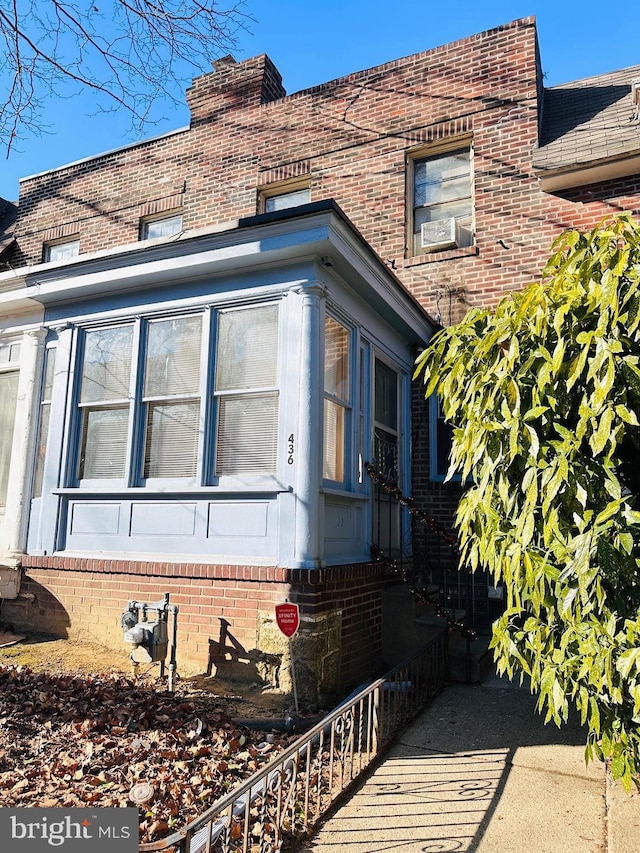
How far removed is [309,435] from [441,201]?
524cm

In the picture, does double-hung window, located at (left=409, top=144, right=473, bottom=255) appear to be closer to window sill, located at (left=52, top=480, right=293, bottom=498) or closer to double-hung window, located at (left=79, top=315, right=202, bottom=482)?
double-hung window, located at (left=79, top=315, right=202, bottom=482)

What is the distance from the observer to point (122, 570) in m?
6.04

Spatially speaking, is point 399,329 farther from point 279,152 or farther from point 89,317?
point 279,152

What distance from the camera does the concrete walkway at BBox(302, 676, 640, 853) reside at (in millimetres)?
3068

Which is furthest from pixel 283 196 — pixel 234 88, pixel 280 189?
pixel 234 88

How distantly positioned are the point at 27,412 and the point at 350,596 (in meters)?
4.27

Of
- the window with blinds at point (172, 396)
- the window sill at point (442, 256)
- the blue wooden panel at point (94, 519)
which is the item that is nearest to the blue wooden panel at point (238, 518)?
the window with blinds at point (172, 396)

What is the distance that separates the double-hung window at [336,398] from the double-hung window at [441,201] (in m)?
3.10

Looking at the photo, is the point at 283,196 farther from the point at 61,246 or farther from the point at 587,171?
the point at 61,246

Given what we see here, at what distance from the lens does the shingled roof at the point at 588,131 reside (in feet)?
25.0

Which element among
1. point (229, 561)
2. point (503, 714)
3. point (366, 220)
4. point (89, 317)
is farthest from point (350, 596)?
point (366, 220)

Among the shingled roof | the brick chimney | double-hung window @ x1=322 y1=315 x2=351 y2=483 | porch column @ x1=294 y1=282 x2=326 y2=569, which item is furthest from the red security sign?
the brick chimney

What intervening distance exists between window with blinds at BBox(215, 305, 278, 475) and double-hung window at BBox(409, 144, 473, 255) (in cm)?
381

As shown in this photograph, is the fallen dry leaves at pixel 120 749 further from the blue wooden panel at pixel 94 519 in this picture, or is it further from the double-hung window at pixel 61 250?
the double-hung window at pixel 61 250
